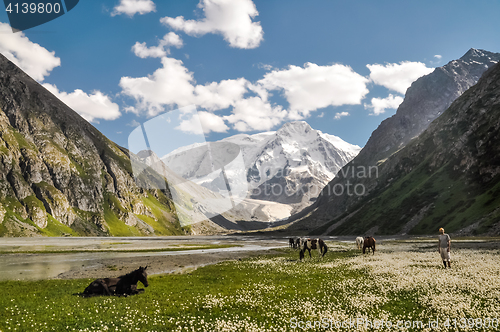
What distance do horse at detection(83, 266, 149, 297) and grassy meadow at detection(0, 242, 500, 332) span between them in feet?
3.58

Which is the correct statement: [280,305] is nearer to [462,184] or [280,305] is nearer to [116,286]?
[116,286]

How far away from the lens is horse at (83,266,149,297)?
2164 centimetres

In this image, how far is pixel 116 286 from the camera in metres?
22.0

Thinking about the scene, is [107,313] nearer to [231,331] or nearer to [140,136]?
[231,331]

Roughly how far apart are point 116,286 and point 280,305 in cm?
1297

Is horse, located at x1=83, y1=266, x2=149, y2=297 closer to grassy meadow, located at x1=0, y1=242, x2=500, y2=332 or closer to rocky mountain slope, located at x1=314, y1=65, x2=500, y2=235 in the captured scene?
grassy meadow, located at x1=0, y1=242, x2=500, y2=332

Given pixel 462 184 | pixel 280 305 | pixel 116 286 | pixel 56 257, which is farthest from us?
pixel 462 184

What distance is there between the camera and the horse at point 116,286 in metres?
21.6

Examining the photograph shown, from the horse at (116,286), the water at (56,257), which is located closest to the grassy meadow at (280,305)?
the horse at (116,286)

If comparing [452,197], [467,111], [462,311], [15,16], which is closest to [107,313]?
[462,311]

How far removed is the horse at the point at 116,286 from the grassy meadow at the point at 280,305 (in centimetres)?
109

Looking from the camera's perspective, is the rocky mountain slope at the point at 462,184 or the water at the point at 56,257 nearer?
the water at the point at 56,257

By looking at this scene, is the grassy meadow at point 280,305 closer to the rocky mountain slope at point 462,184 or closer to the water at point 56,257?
the water at point 56,257

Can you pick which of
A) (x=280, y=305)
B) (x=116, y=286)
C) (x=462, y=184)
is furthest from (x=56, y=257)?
(x=462, y=184)
